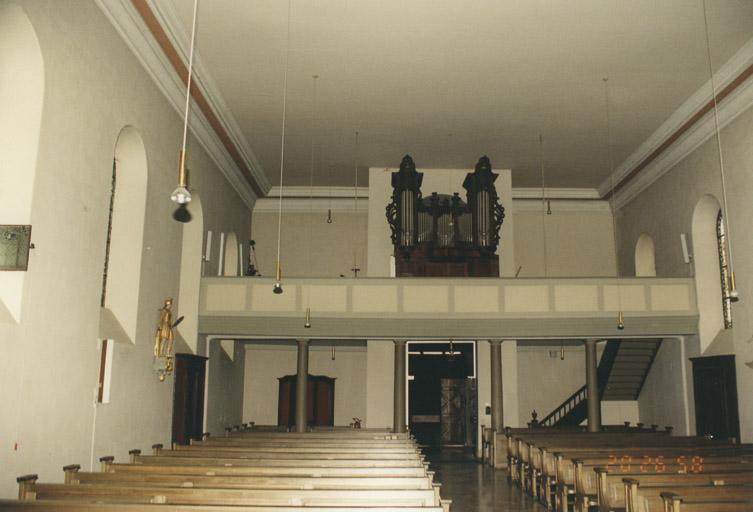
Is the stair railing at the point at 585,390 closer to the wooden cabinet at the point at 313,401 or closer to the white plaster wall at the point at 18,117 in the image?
the wooden cabinet at the point at 313,401

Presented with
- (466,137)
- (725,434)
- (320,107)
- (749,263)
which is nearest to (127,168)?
(320,107)

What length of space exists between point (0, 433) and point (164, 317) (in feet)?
16.3

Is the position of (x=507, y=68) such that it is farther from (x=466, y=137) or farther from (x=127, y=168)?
(x=127, y=168)

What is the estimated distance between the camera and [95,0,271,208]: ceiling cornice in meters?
10.6

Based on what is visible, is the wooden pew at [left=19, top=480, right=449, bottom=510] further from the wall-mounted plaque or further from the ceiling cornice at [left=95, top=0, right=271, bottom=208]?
the ceiling cornice at [left=95, top=0, right=271, bottom=208]

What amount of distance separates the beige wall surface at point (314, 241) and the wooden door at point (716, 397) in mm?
9918

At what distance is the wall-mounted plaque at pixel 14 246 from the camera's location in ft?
24.4

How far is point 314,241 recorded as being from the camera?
2152 centimetres

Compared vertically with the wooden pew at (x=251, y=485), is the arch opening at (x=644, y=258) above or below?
above

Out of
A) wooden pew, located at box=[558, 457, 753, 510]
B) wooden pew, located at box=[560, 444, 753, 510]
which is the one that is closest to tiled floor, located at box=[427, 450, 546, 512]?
wooden pew, located at box=[560, 444, 753, 510]

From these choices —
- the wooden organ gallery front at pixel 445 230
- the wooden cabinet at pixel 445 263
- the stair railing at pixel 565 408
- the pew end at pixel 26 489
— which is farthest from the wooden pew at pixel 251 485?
the stair railing at pixel 565 408

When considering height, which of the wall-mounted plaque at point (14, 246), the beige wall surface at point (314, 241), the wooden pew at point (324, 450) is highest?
the beige wall surface at point (314, 241)

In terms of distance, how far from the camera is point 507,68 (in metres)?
13.4

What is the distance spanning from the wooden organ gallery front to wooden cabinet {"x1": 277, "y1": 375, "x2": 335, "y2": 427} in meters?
5.58
